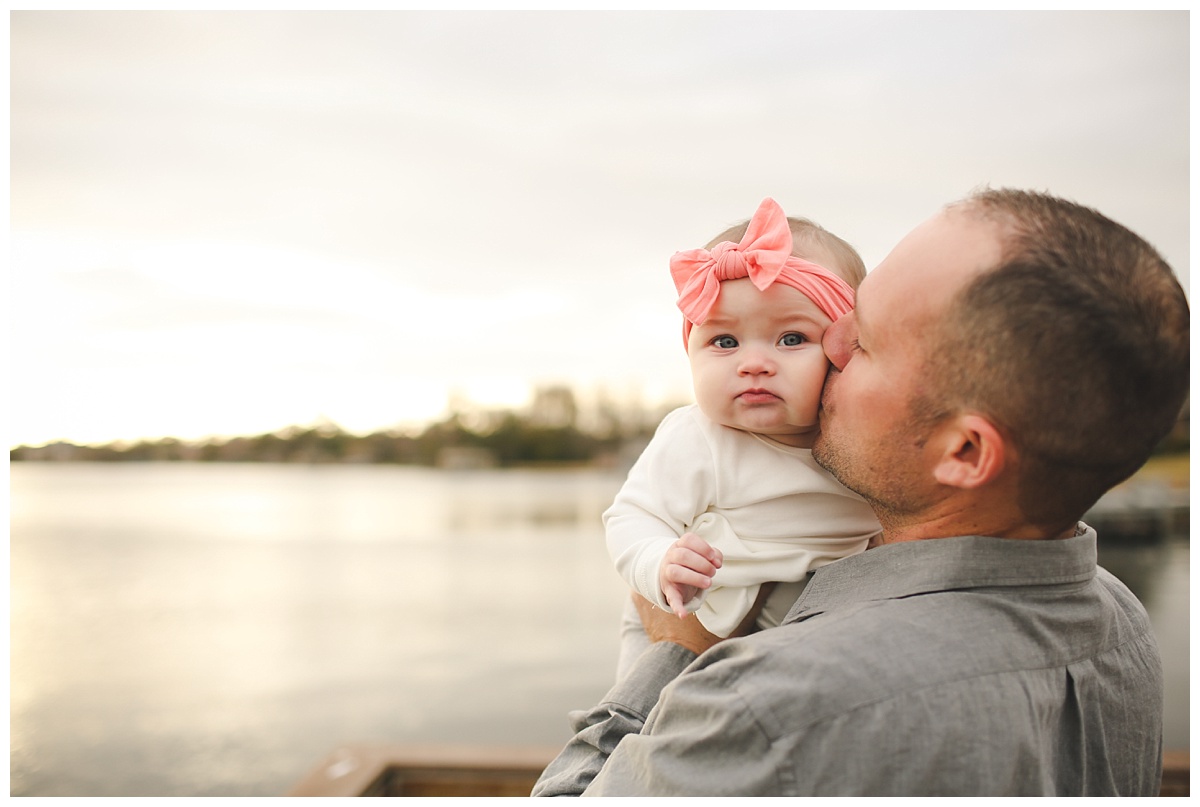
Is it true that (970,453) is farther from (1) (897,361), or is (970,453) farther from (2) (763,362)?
(2) (763,362)

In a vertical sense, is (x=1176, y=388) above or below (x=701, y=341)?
below

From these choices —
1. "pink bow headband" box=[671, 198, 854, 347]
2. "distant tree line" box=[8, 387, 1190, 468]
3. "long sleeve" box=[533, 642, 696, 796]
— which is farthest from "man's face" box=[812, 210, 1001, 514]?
"distant tree line" box=[8, 387, 1190, 468]

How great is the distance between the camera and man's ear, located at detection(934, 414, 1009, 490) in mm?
965

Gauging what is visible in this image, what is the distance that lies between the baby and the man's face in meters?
0.10

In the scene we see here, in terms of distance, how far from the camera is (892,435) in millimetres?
A: 1058

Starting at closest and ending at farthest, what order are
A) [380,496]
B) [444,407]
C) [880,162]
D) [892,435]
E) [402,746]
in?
[892,435], [402,746], [880,162], [444,407], [380,496]

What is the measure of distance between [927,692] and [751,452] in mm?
482

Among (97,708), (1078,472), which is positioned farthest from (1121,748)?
(97,708)

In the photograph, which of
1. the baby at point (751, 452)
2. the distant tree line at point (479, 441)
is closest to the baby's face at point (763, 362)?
the baby at point (751, 452)

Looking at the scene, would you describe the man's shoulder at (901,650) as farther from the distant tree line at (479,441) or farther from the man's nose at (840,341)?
the distant tree line at (479,441)

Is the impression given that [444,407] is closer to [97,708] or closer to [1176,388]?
[97,708]

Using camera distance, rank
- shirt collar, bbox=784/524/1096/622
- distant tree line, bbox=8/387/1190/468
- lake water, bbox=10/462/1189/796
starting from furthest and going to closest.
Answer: distant tree line, bbox=8/387/1190/468 → lake water, bbox=10/462/1189/796 → shirt collar, bbox=784/524/1096/622

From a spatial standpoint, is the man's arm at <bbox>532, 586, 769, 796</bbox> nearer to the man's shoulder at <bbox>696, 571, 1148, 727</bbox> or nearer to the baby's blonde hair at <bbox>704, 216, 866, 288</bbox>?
the man's shoulder at <bbox>696, 571, 1148, 727</bbox>

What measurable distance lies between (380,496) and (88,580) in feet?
45.4
